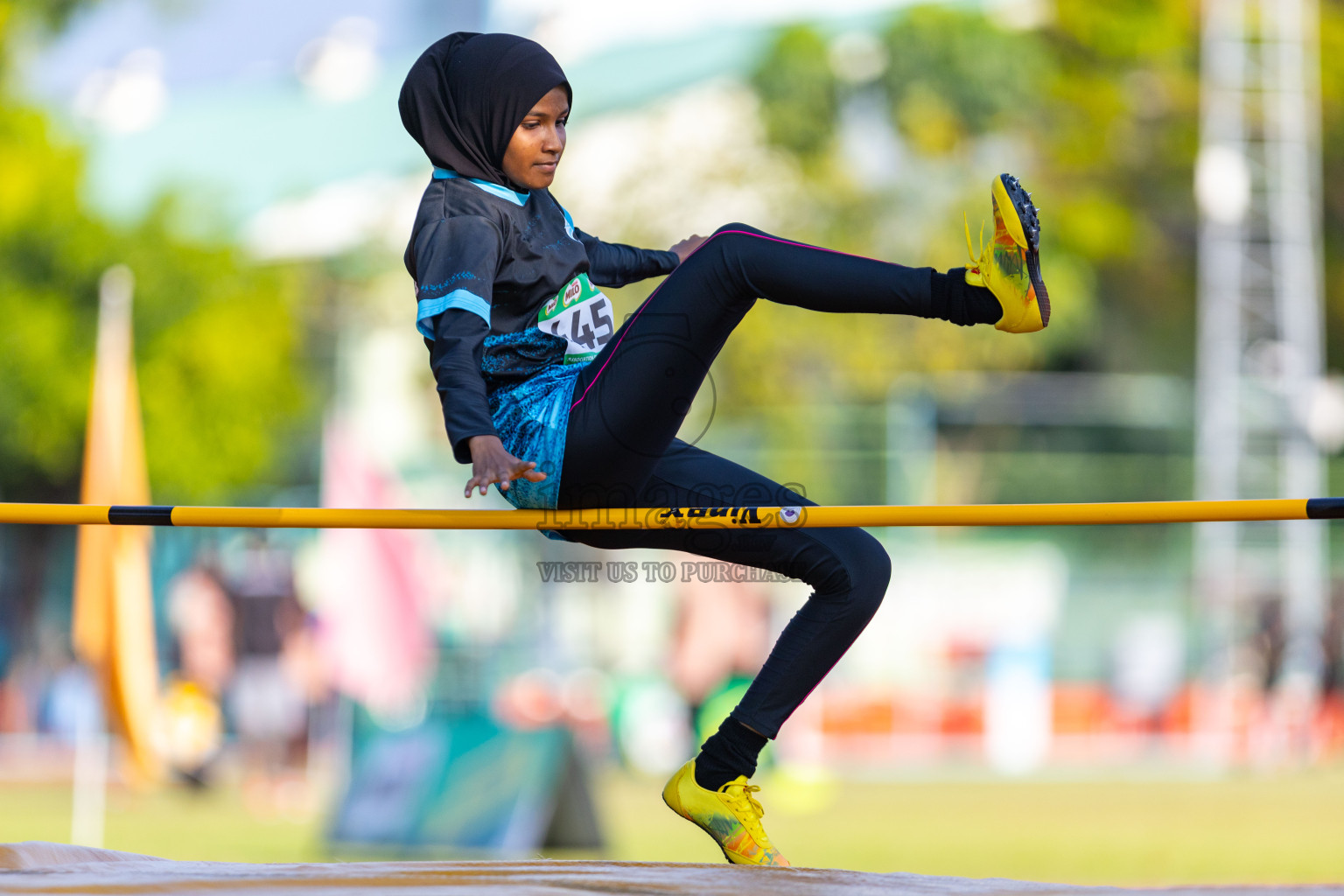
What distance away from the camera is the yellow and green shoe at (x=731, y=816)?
4.01m

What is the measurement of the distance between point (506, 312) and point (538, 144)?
1.28 feet

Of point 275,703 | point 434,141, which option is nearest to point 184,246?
point 275,703

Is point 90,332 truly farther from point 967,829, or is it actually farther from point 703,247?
point 703,247

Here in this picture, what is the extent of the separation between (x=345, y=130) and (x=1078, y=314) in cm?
1274

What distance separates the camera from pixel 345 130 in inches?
1138


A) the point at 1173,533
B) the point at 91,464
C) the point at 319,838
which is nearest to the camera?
the point at 319,838

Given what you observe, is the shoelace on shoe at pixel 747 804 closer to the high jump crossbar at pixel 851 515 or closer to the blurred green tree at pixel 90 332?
the high jump crossbar at pixel 851 515

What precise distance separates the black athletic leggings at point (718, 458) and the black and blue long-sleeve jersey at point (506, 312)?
→ 106 mm

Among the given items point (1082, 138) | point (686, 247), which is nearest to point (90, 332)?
point (1082, 138)

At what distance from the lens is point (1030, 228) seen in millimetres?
3465

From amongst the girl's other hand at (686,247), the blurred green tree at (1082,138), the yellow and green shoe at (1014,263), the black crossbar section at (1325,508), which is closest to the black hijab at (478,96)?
the girl's other hand at (686,247)

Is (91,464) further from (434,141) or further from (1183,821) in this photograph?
(434,141)

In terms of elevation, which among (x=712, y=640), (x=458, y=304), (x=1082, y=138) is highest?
(x=1082, y=138)

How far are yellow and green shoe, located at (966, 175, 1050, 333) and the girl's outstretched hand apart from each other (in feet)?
3.37
